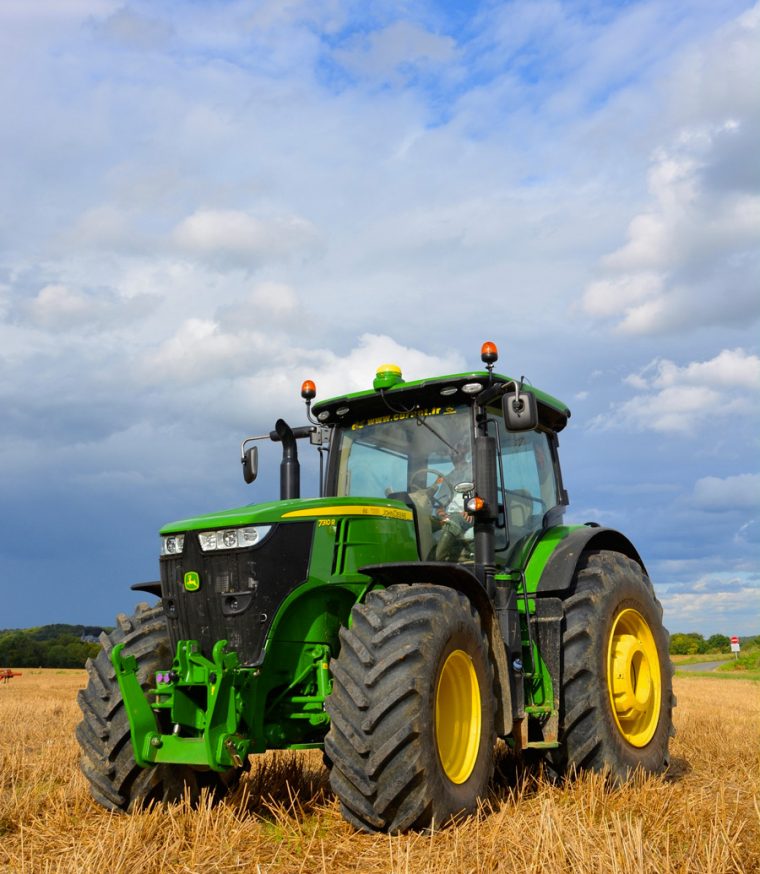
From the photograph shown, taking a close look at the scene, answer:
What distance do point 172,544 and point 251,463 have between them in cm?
155

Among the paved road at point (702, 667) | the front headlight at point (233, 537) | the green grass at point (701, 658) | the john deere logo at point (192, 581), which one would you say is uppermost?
the front headlight at point (233, 537)

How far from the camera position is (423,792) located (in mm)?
4805

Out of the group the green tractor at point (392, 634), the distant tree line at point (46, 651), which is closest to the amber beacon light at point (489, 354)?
the green tractor at point (392, 634)

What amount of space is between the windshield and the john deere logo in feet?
5.40

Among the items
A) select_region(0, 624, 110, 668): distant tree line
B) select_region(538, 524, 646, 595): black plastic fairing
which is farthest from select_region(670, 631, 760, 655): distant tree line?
select_region(538, 524, 646, 595): black plastic fairing

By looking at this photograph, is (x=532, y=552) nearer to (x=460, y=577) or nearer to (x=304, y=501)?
(x=460, y=577)

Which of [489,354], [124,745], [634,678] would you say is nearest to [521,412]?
[489,354]

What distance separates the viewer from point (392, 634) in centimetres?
502

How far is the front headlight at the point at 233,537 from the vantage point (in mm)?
5629

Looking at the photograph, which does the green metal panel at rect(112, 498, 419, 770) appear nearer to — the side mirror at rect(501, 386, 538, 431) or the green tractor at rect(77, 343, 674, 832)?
the green tractor at rect(77, 343, 674, 832)

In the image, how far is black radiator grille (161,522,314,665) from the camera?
551cm

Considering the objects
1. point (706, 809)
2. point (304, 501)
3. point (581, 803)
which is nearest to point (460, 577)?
point (304, 501)

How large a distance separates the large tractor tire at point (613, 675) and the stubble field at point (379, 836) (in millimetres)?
242

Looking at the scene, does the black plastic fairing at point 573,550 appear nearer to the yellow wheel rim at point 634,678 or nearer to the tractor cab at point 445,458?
the tractor cab at point 445,458
